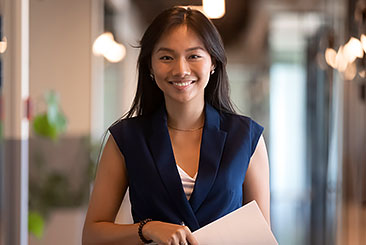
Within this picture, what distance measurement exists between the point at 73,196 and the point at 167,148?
73.5 inches

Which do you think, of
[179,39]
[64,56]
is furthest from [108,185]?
[64,56]

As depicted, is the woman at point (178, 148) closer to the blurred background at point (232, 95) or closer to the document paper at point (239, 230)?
the document paper at point (239, 230)

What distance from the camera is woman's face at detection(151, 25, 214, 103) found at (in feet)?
3.90

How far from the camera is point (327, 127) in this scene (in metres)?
3.50

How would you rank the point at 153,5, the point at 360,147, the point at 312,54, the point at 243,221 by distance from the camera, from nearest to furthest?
the point at 243,221 < the point at 153,5 < the point at 360,147 < the point at 312,54

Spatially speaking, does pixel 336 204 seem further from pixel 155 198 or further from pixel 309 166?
pixel 155 198

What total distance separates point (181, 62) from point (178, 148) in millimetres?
213

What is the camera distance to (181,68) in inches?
46.0

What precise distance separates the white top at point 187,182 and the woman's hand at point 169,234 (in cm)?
12

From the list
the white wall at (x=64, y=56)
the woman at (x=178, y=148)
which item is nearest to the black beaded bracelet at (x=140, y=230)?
the woman at (x=178, y=148)

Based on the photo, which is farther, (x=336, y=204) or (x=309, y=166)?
(x=309, y=166)

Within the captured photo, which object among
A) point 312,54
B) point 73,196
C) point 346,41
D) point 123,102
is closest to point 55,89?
point 123,102

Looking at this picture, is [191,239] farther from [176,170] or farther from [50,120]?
[50,120]

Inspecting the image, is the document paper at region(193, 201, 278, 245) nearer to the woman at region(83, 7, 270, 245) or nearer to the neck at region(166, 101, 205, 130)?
the woman at region(83, 7, 270, 245)
